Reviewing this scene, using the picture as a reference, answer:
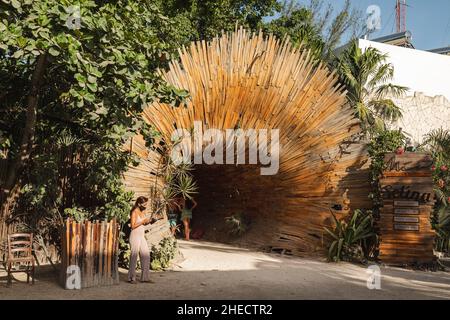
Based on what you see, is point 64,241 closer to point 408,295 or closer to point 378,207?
point 408,295

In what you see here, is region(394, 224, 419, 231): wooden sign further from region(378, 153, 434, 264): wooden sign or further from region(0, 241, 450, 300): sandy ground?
region(0, 241, 450, 300): sandy ground

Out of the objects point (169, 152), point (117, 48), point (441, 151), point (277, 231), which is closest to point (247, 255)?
point (277, 231)

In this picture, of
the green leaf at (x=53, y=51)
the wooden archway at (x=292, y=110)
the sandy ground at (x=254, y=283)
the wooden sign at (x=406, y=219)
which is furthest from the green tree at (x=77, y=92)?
the wooden sign at (x=406, y=219)

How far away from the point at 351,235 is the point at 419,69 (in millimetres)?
11368

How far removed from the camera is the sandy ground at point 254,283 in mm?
5316

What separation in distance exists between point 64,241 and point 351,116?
5.64 m

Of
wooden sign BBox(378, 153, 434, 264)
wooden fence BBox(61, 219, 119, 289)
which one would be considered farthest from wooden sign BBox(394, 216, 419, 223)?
wooden fence BBox(61, 219, 119, 289)

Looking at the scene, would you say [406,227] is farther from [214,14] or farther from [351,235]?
[214,14]

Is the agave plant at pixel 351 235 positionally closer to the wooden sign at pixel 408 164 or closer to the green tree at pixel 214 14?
the wooden sign at pixel 408 164

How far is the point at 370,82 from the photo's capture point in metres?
15.7

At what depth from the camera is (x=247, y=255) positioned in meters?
8.60

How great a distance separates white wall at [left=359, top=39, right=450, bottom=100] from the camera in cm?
1666

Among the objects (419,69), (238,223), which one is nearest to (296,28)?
(419,69)

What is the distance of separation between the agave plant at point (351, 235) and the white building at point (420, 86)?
28.4 feet
